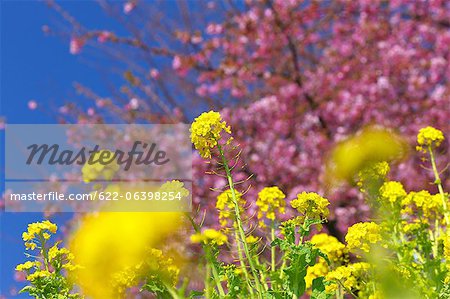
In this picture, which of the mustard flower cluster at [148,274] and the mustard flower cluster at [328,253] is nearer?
the mustard flower cluster at [148,274]

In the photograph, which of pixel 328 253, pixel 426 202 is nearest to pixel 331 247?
pixel 328 253

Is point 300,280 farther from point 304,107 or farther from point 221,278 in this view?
point 304,107

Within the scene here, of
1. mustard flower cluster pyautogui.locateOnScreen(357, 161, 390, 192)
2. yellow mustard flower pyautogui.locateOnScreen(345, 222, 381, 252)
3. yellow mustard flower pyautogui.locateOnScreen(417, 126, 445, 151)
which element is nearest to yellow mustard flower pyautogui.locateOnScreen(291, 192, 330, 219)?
yellow mustard flower pyautogui.locateOnScreen(345, 222, 381, 252)

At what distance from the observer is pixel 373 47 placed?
8.90 m

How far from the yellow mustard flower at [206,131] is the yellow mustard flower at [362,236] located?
1.65ft

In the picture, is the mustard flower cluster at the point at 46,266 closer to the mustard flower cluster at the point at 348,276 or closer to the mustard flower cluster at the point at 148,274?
the mustard flower cluster at the point at 148,274

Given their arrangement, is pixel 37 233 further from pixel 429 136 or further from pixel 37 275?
pixel 429 136

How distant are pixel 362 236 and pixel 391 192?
34 cm

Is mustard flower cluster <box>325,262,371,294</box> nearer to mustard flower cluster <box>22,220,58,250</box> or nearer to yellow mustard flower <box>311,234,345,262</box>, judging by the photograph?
yellow mustard flower <box>311,234,345,262</box>

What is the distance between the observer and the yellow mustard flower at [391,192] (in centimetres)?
214

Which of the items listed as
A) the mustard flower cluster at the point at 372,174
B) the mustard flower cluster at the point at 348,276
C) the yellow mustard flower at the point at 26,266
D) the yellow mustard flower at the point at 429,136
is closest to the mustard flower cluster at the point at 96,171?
the yellow mustard flower at the point at 26,266

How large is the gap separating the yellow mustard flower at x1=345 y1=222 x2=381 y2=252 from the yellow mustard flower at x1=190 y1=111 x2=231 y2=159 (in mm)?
504

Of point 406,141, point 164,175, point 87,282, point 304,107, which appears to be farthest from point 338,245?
point 164,175

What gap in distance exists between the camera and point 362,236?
1864 millimetres
